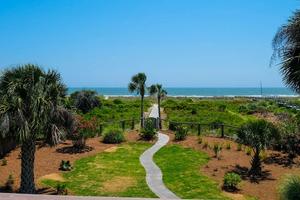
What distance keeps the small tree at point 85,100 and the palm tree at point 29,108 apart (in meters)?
43.0

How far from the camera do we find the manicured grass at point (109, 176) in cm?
1685

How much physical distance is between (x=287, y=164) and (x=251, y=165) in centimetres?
227

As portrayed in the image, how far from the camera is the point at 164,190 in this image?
55.9 ft

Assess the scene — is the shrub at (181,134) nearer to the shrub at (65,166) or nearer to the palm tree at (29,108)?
→ the shrub at (65,166)

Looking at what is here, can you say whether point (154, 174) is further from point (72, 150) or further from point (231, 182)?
point (72, 150)

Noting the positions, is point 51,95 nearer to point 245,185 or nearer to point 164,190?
point 164,190

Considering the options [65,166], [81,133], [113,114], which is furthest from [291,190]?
[113,114]

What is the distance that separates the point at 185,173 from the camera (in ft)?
65.2

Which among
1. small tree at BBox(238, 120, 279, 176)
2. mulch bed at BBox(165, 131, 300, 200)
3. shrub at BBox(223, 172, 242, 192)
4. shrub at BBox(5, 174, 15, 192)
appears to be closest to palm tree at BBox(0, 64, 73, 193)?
shrub at BBox(5, 174, 15, 192)

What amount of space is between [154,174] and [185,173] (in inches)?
58.1

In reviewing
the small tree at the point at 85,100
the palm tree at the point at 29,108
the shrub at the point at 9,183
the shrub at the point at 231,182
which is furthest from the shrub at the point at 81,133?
the small tree at the point at 85,100

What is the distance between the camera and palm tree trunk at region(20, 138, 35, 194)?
1583 centimetres

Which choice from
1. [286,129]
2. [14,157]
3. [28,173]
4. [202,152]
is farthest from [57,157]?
[286,129]

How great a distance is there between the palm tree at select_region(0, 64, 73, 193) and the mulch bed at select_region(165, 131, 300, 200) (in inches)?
301
